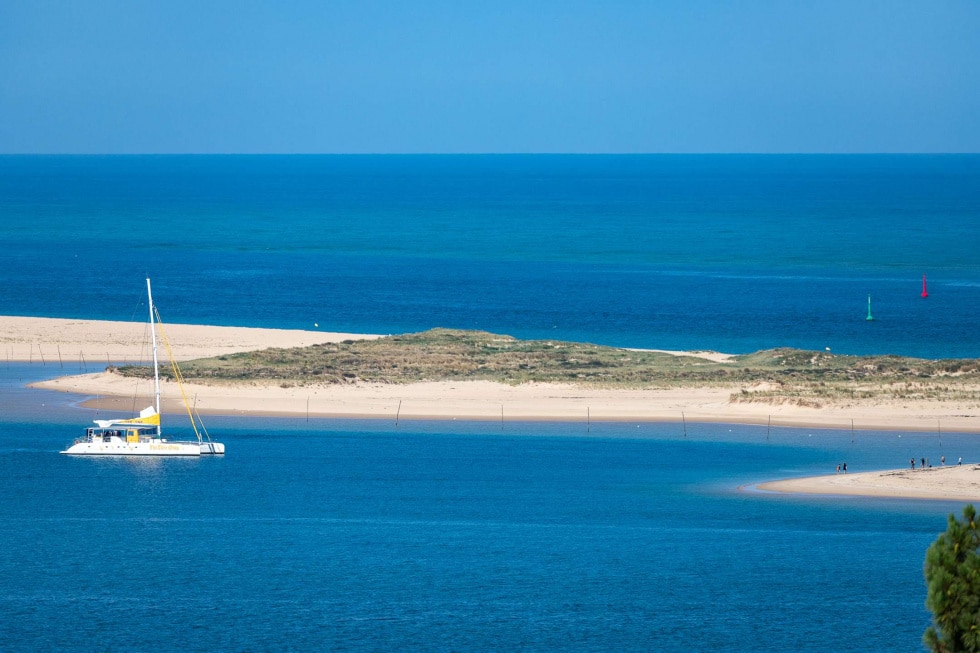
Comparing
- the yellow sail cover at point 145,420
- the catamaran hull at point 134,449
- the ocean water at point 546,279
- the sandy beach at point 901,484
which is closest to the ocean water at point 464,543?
the catamaran hull at point 134,449

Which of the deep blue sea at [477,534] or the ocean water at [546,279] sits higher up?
the ocean water at [546,279]

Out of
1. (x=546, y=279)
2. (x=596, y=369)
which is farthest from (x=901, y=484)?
(x=546, y=279)

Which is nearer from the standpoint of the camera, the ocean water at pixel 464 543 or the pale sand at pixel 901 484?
the ocean water at pixel 464 543

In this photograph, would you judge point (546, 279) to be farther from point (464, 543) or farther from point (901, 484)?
point (464, 543)

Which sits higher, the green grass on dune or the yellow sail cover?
the green grass on dune

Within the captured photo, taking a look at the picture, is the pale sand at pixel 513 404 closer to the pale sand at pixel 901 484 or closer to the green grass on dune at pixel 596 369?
the green grass on dune at pixel 596 369

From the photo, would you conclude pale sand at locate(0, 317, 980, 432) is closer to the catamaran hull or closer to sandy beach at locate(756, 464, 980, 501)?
the catamaran hull

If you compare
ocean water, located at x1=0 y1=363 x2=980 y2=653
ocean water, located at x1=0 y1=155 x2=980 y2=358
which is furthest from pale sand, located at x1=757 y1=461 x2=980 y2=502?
ocean water, located at x1=0 y1=155 x2=980 y2=358

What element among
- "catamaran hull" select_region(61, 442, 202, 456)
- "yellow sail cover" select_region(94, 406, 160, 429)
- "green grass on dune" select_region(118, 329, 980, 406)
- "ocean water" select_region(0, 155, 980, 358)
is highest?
"ocean water" select_region(0, 155, 980, 358)
